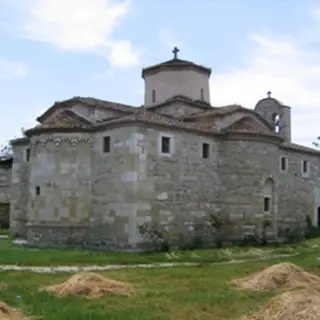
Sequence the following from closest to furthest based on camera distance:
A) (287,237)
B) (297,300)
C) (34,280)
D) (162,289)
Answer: (297,300) → (162,289) → (34,280) → (287,237)

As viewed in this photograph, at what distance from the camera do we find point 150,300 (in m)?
9.69

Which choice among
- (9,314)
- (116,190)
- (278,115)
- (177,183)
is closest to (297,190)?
(278,115)

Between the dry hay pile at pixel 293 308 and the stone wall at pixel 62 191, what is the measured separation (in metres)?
13.9

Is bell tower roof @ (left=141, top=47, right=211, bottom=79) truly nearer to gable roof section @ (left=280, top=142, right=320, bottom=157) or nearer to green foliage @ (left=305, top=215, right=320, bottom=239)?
gable roof section @ (left=280, top=142, right=320, bottom=157)

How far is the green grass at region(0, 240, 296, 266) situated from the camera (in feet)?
52.9

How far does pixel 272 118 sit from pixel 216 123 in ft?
22.4

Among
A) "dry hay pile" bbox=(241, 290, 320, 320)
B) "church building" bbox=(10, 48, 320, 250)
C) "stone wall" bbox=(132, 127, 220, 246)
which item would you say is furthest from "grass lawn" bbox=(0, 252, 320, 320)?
"church building" bbox=(10, 48, 320, 250)

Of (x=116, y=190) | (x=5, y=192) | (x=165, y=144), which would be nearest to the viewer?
(x=116, y=190)

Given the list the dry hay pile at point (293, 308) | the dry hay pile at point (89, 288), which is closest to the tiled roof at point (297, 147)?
the dry hay pile at point (89, 288)

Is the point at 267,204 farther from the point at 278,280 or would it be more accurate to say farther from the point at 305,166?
the point at 278,280

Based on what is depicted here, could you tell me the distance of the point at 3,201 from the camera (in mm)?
37812

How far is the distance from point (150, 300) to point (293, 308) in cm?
333

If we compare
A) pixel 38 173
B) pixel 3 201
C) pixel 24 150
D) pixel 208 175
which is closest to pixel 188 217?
pixel 208 175

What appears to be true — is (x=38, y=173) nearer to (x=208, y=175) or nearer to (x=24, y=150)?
(x=24, y=150)
